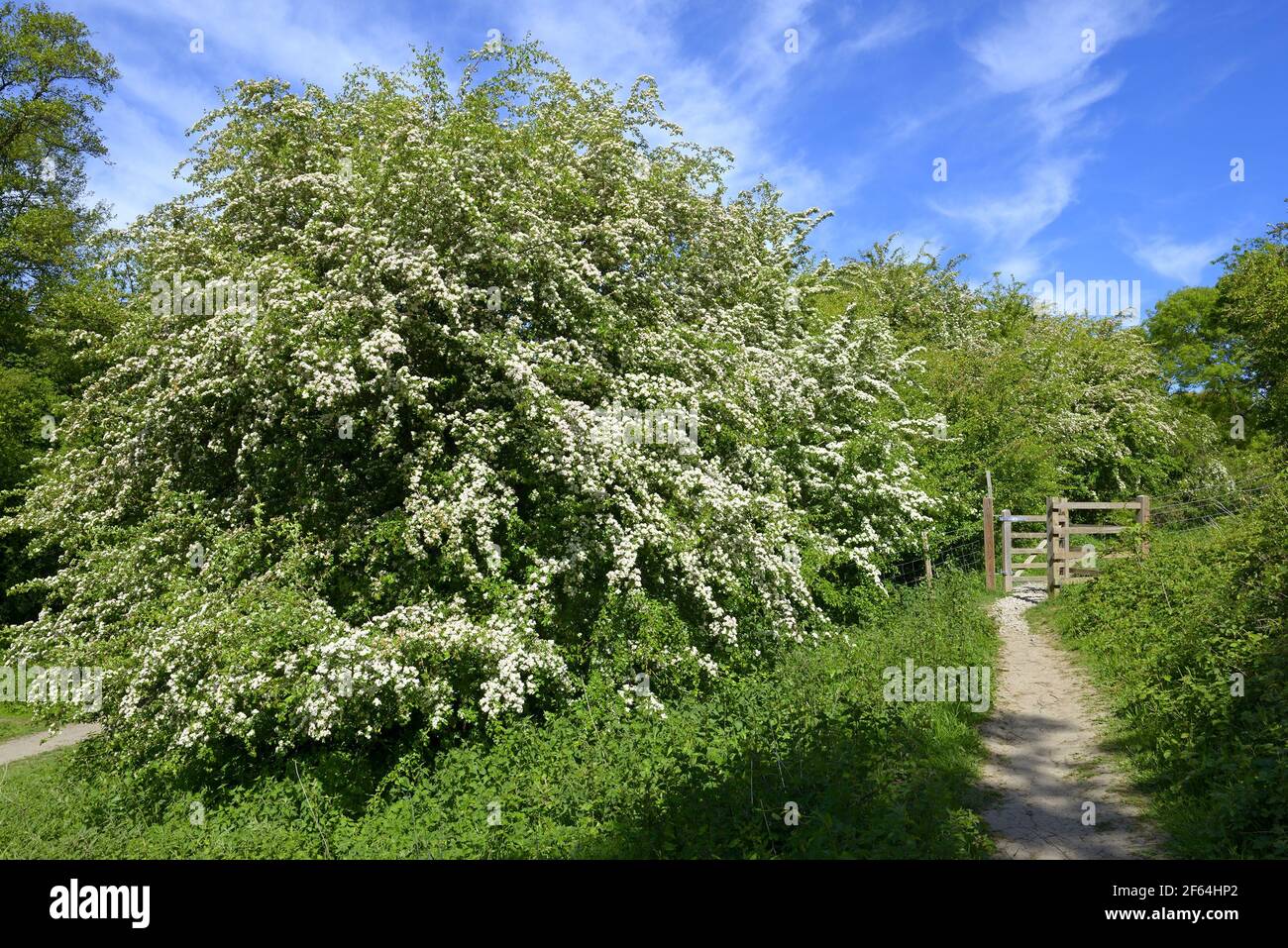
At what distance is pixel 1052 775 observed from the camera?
22.7 feet

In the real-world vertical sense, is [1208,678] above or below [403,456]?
below

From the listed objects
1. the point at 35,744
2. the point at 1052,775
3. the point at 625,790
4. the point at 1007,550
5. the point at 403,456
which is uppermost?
the point at 403,456

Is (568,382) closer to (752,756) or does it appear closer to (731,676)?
(731,676)

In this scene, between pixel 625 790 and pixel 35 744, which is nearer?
pixel 625 790

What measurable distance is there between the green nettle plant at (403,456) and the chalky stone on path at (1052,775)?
311cm

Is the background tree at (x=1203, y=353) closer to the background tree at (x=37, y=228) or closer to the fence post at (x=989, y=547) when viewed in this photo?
the fence post at (x=989, y=547)

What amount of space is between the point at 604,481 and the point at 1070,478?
22205mm

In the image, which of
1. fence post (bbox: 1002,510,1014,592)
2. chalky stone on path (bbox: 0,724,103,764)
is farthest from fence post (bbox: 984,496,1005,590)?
chalky stone on path (bbox: 0,724,103,764)

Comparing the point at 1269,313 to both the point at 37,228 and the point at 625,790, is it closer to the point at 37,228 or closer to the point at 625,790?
the point at 625,790

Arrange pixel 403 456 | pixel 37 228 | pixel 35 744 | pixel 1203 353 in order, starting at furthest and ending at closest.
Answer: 1. pixel 1203 353
2. pixel 37 228
3. pixel 35 744
4. pixel 403 456

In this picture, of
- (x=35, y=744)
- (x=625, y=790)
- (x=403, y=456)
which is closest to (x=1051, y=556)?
(x=625, y=790)

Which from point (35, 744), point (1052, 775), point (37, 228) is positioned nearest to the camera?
point (1052, 775)

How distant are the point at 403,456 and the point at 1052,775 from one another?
7.90 m

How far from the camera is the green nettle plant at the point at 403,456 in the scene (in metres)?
8.60
